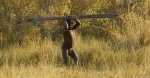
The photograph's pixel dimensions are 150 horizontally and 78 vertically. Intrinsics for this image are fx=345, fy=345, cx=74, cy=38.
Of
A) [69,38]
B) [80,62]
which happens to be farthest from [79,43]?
[69,38]

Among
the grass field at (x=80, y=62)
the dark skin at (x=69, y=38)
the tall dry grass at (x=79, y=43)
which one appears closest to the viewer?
the grass field at (x=80, y=62)

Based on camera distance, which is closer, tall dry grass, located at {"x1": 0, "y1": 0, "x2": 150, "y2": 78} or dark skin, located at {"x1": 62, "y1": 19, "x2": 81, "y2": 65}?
tall dry grass, located at {"x1": 0, "y1": 0, "x2": 150, "y2": 78}

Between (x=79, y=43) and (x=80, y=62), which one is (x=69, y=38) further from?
(x=79, y=43)

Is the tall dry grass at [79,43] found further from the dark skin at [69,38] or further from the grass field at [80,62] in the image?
the dark skin at [69,38]

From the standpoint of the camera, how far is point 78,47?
9.42m

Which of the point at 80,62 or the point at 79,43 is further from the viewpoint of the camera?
the point at 79,43

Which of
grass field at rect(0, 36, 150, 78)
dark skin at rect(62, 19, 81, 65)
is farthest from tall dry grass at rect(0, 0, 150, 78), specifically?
dark skin at rect(62, 19, 81, 65)

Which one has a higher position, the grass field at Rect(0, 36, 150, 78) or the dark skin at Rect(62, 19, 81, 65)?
the dark skin at Rect(62, 19, 81, 65)

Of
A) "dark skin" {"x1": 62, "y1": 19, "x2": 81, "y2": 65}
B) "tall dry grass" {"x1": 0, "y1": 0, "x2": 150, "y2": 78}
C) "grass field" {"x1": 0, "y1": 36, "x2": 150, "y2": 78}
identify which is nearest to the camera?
"grass field" {"x1": 0, "y1": 36, "x2": 150, "y2": 78}

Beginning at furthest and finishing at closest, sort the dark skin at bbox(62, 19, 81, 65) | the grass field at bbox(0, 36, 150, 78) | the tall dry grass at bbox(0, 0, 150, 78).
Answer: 1. the dark skin at bbox(62, 19, 81, 65)
2. the tall dry grass at bbox(0, 0, 150, 78)
3. the grass field at bbox(0, 36, 150, 78)

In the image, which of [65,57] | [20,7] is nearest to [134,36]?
[65,57]

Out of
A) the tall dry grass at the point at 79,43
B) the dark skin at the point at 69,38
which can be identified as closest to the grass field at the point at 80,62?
the tall dry grass at the point at 79,43

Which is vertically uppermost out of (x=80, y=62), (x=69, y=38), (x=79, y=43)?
(x=69, y=38)

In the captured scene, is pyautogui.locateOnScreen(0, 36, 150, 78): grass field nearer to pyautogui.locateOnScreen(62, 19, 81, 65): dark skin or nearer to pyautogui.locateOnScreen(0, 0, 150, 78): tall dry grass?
pyautogui.locateOnScreen(0, 0, 150, 78): tall dry grass
